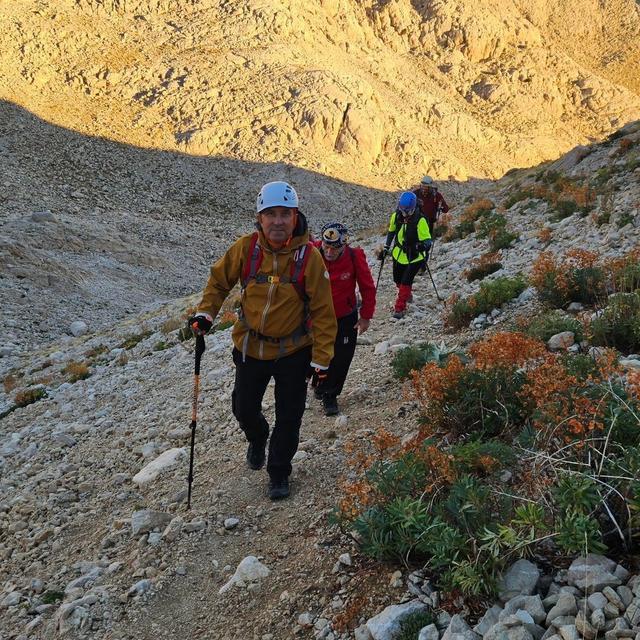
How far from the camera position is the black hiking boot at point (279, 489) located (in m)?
4.96

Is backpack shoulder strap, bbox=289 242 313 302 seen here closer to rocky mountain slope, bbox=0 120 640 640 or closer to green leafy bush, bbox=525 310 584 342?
rocky mountain slope, bbox=0 120 640 640

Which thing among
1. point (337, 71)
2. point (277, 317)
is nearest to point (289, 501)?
point (277, 317)

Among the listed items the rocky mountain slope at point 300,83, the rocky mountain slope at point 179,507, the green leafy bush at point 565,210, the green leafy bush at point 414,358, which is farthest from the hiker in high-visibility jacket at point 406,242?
the rocky mountain slope at point 300,83

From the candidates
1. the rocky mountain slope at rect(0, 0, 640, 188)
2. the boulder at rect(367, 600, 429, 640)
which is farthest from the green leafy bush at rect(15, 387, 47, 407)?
the rocky mountain slope at rect(0, 0, 640, 188)

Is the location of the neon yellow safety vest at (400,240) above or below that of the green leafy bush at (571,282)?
above

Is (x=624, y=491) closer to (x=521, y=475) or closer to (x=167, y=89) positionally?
(x=521, y=475)

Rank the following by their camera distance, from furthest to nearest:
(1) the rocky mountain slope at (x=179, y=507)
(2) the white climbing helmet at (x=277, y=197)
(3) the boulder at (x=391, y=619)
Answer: (2) the white climbing helmet at (x=277, y=197) → (1) the rocky mountain slope at (x=179, y=507) → (3) the boulder at (x=391, y=619)

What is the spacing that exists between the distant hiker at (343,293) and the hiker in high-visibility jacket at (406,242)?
3.43 m

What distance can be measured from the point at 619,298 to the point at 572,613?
13.4 feet

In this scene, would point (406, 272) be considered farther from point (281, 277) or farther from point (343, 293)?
point (281, 277)

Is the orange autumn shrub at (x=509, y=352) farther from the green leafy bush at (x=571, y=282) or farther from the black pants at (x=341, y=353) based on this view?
the green leafy bush at (x=571, y=282)

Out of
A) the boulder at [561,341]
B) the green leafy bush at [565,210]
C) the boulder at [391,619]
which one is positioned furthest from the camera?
the green leafy bush at [565,210]

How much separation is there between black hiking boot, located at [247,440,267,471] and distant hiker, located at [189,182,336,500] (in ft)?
1.59

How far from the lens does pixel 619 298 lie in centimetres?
580
